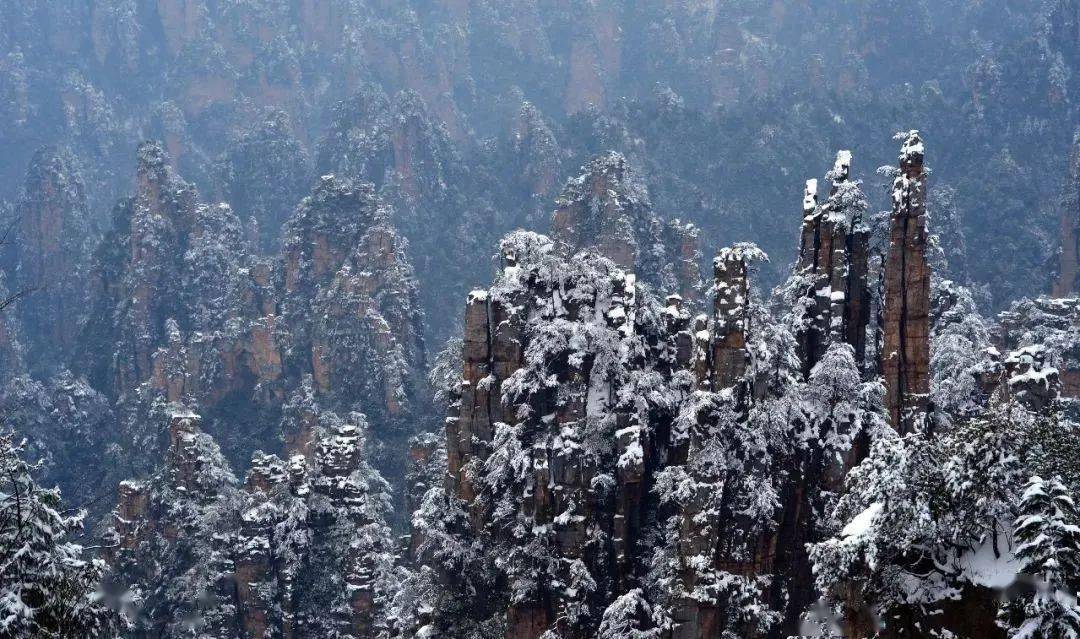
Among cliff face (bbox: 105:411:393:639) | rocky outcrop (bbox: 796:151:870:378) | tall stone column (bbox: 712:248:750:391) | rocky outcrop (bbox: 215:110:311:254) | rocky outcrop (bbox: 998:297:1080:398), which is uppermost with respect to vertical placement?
rocky outcrop (bbox: 215:110:311:254)

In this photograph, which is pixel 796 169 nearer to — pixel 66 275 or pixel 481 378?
pixel 66 275

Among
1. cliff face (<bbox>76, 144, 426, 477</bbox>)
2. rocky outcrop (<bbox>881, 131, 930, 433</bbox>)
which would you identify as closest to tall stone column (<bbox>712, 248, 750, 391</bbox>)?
rocky outcrop (<bbox>881, 131, 930, 433</bbox>)

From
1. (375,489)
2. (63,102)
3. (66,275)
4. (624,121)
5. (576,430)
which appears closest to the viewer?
(576,430)

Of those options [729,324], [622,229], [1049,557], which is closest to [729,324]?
[729,324]

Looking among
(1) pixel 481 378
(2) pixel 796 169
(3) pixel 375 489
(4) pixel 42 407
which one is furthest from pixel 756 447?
(2) pixel 796 169

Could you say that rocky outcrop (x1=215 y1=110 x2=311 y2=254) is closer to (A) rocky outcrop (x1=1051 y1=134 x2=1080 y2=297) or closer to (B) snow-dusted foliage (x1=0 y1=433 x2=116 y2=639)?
(A) rocky outcrop (x1=1051 y1=134 x2=1080 y2=297)

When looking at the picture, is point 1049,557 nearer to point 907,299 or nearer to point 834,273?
point 907,299

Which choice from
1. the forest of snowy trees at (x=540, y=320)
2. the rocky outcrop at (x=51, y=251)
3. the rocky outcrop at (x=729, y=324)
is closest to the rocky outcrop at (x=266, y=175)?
the forest of snowy trees at (x=540, y=320)
